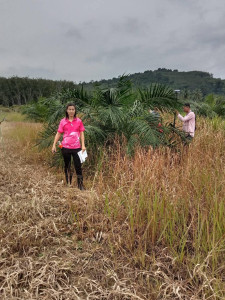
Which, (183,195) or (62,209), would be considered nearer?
(183,195)

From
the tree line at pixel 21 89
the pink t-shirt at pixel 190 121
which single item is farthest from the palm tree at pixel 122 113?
the tree line at pixel 21 89

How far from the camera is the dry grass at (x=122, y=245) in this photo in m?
1.63

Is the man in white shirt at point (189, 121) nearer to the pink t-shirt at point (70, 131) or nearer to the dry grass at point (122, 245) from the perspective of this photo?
the pink t-shirt at point (70, 131)

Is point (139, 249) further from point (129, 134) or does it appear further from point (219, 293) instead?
point (129, 134)

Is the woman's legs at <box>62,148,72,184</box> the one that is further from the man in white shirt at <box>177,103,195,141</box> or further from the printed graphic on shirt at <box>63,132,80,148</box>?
the man in white shirt at <box>177,103,195,141</box>

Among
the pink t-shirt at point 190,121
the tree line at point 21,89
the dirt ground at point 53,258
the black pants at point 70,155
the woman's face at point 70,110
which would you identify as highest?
the tree line at point 21,89

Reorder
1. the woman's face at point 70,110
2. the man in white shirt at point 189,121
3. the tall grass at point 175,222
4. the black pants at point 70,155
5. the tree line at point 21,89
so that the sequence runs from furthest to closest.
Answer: the tree line at point 21,89 → the man in white shirt at point 189,121 → the black pants at point 70,155 → the woman's face at point 70,110 → the tall grass at point 175,222

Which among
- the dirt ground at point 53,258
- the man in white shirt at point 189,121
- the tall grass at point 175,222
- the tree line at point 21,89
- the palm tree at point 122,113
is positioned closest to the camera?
the dirt ground at point 53,258

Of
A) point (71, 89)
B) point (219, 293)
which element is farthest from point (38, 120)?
point (219, 293)

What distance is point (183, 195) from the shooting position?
231cm

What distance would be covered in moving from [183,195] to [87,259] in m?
1.14

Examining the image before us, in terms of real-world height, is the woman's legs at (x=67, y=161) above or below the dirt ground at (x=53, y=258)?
above

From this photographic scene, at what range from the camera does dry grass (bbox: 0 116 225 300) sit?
1630 millimetres

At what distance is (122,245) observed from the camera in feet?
6.95
